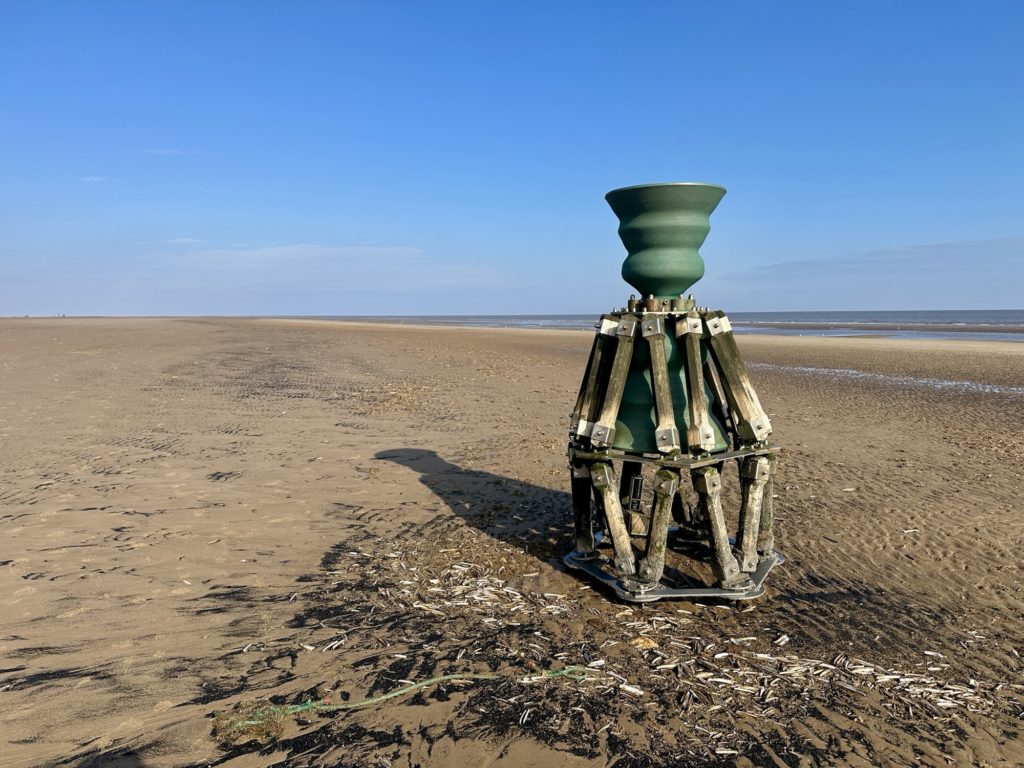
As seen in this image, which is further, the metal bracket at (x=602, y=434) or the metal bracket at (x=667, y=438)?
the metal bracket at (x=602, y=434)

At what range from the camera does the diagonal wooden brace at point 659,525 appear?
4.73 m

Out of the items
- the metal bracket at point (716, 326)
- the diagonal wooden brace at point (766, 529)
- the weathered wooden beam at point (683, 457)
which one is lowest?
the diagonal wooden brace at point (766, 529)

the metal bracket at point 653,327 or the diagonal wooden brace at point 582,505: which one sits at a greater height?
the metal bracket at point 653,327

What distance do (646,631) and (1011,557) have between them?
13.7 ft

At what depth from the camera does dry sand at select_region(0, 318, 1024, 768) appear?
133 inches

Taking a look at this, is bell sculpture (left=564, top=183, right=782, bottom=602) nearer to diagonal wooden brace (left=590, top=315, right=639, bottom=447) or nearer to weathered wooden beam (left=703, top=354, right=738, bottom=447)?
diagonal wooden brace (left=590, top=315, right=639, bottom=447)

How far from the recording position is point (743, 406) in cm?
499

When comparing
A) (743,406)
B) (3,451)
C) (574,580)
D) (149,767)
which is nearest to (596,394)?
(743,406)

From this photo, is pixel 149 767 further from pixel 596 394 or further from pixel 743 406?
pixel 743 406

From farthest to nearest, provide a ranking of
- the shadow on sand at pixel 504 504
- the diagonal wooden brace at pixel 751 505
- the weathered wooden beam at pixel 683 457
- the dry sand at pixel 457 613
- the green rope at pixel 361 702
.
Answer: the shadow on sand at pixel 504 504, the diagonal wooden brace at pixel 751 505, the weathered wooden beam at pixel 683 457, the green rope at pixel 361 702, the dry sand at pixel 457 613

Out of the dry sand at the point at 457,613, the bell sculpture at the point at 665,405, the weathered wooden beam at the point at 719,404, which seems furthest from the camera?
the weathered wooden beam at the point at 719,404

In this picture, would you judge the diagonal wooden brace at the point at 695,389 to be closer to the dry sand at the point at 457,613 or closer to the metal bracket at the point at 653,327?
the metal bracket at the point at 653,327

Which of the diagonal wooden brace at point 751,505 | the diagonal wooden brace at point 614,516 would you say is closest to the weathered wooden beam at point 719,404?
the diagonal wooden brace at point 751,505

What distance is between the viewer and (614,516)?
500 centimetres
